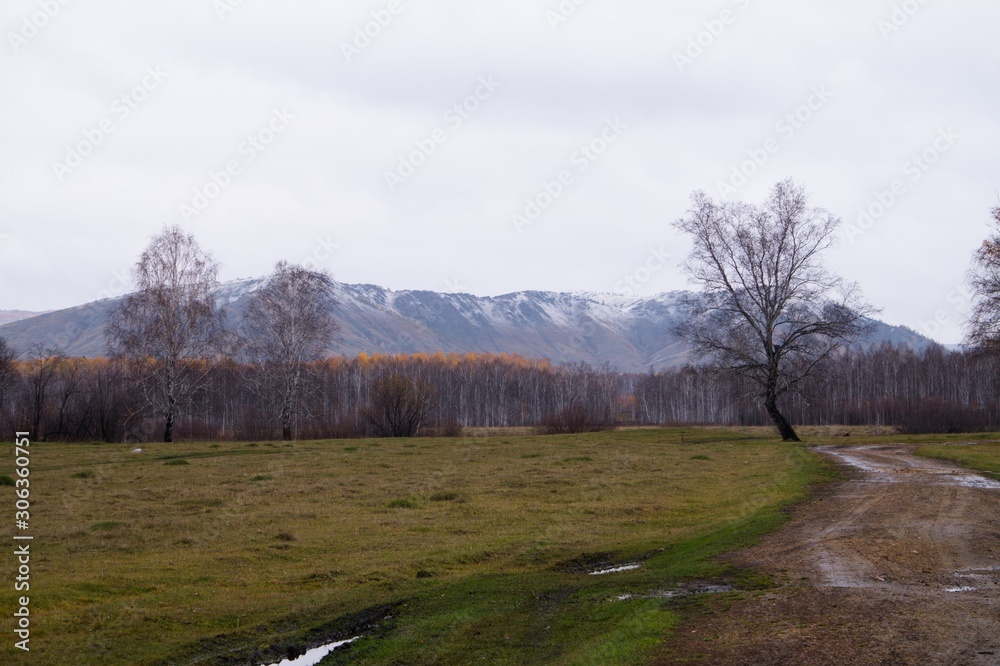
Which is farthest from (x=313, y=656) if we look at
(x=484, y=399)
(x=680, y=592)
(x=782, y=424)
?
(x=484, y=399)

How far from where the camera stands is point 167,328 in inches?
2143

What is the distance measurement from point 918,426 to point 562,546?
68303mm

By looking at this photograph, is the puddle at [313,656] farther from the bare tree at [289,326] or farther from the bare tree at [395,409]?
the bare tree at [395,409]

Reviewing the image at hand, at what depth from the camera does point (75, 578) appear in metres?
13.3

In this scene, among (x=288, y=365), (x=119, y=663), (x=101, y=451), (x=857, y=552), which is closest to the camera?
(x=119, y=663)

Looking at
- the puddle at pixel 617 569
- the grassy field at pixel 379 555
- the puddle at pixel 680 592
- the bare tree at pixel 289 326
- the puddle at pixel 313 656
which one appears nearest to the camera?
the puddle at pixel 313 656

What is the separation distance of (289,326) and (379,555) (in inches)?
1863

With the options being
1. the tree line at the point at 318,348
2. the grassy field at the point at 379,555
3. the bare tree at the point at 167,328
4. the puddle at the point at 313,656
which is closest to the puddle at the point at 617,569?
the grassy field at the point at 379,555

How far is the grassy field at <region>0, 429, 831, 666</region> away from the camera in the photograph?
1005 centimetres

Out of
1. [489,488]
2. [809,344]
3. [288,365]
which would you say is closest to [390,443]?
[288,365]

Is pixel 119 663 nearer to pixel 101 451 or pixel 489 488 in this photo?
pixel 489 488

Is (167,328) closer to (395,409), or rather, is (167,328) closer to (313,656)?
(395,409)

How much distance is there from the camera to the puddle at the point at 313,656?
9.72 m

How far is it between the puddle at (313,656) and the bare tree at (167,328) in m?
48.1
